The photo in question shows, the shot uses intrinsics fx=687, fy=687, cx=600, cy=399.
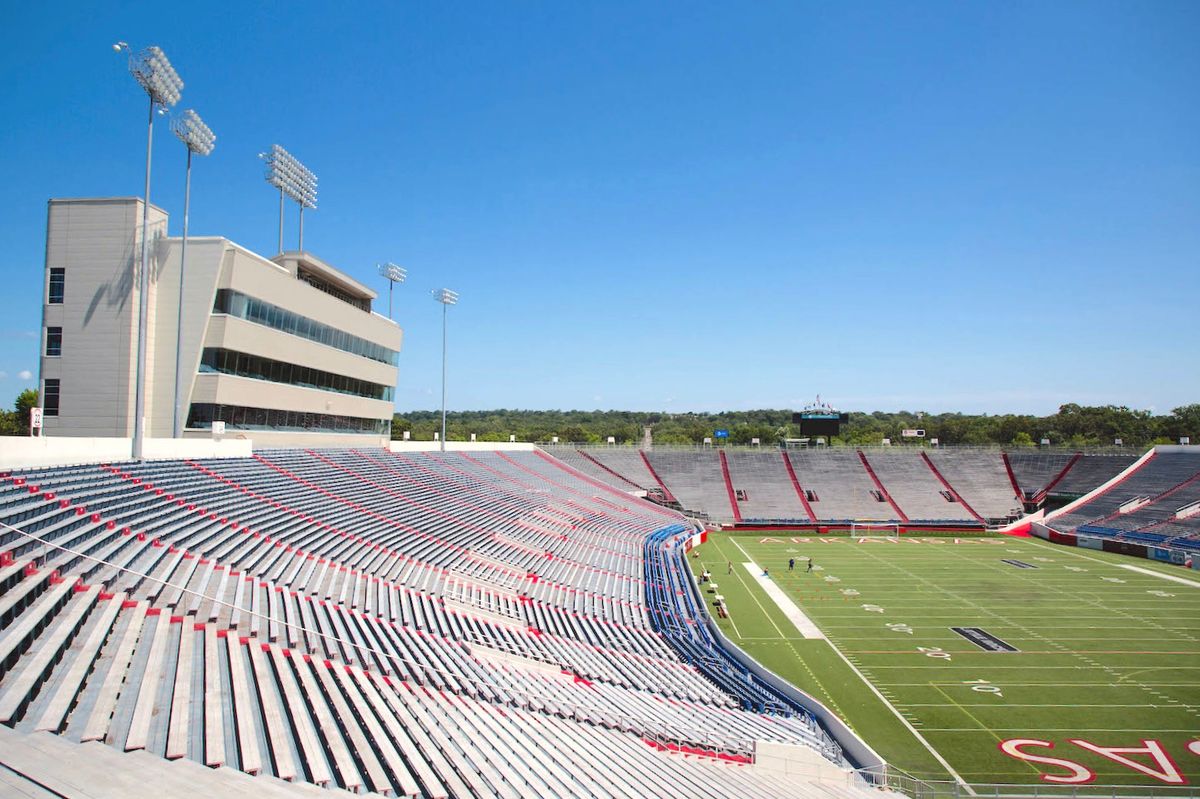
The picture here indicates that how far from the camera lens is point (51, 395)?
84.0ft

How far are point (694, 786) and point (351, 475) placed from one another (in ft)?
69.7

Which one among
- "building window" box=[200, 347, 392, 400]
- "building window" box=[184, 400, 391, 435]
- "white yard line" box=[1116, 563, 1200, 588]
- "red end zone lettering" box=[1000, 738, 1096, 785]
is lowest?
"white yard line" box=[1116, 563, 1200, 588]

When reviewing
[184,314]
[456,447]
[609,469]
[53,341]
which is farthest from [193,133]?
[609,469]

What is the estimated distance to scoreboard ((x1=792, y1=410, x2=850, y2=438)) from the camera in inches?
2530

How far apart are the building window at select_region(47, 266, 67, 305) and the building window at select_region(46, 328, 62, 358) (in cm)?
104

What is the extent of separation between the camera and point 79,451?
54.2 ft

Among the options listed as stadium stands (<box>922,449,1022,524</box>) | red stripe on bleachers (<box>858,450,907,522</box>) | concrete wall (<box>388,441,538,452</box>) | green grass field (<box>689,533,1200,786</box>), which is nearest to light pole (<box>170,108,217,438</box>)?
concrete wall (<box>388,441,538,452</box>)

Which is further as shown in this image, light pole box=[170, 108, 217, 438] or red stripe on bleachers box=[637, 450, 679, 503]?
red stripe on bleachers box=[637, 450, 679, 503]

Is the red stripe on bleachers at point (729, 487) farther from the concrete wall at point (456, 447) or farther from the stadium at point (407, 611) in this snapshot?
the concrete wall at point (456, 447)

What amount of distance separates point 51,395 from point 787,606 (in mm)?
29346

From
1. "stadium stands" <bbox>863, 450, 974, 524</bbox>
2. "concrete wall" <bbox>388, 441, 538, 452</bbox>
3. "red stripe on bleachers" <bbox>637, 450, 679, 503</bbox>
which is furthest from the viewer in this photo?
"red stripe on bleachers" <bbox>637, 450, 679, 503</bbox>

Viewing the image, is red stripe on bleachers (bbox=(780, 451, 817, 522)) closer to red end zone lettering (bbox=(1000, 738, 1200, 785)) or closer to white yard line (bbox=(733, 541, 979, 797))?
white yard line (bbox=(733, 541, 979, 797))

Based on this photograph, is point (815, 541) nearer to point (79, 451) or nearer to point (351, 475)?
point (351, 475)

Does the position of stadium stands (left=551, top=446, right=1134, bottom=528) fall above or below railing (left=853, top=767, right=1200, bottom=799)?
above
